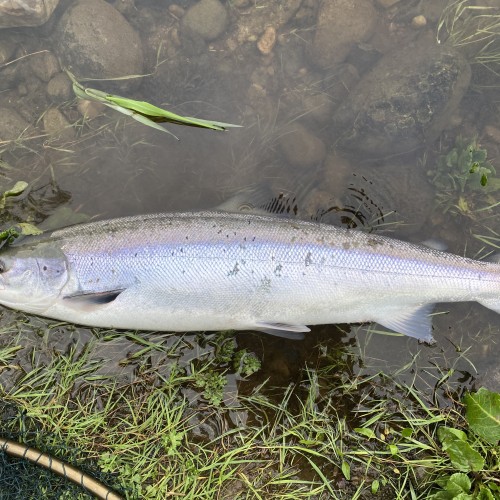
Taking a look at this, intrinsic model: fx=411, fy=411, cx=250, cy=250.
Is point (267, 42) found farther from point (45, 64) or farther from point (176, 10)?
point (45, 64)

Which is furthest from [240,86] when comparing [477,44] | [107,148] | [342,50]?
[477,44]

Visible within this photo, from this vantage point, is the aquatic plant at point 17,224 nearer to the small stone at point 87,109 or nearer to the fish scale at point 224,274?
the fish scale at point 224,274

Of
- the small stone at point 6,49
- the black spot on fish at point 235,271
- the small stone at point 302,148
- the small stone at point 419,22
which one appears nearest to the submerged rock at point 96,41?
the small stone at point 6,49

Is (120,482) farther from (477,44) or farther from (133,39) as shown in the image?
(477,44)

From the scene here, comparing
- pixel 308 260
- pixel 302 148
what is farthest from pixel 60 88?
pixel 308 260

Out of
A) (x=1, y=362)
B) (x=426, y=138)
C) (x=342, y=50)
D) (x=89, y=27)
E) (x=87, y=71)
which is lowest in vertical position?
(x=1, y=362)

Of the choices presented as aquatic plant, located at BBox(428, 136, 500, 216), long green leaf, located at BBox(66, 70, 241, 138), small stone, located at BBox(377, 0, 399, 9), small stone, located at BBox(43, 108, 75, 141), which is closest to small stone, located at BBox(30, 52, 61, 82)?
small stone, located at BBox(43, 108, 75, 141)

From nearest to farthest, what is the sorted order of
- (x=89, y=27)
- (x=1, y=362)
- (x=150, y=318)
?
(x=150, y=318) → (x=1, y=362) → (x=89, y=27)
